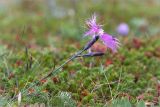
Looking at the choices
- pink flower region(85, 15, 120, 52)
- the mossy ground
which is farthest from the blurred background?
pink flower region(85, 15, 120, 52)

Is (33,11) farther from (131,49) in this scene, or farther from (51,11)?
(131,49)

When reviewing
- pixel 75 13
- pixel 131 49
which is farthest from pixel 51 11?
pixel 131 49

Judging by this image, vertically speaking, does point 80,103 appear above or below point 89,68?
below

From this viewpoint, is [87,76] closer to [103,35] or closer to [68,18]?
[103,35]

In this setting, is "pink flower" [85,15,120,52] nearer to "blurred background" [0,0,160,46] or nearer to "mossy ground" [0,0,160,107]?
"mossy ground" [0,0,160,107]

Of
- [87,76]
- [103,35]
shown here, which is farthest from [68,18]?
[103,35]

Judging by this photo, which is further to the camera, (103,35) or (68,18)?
(68,18)

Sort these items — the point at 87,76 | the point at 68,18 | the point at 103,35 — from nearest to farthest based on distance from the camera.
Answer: the point at 103,35 < the point at 87,76 < the point at 68,18

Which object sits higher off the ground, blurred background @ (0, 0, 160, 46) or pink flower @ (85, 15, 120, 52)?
blurred background @ (0, 0, 160, 46)

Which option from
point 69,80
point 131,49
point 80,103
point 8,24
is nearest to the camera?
point 80,103
